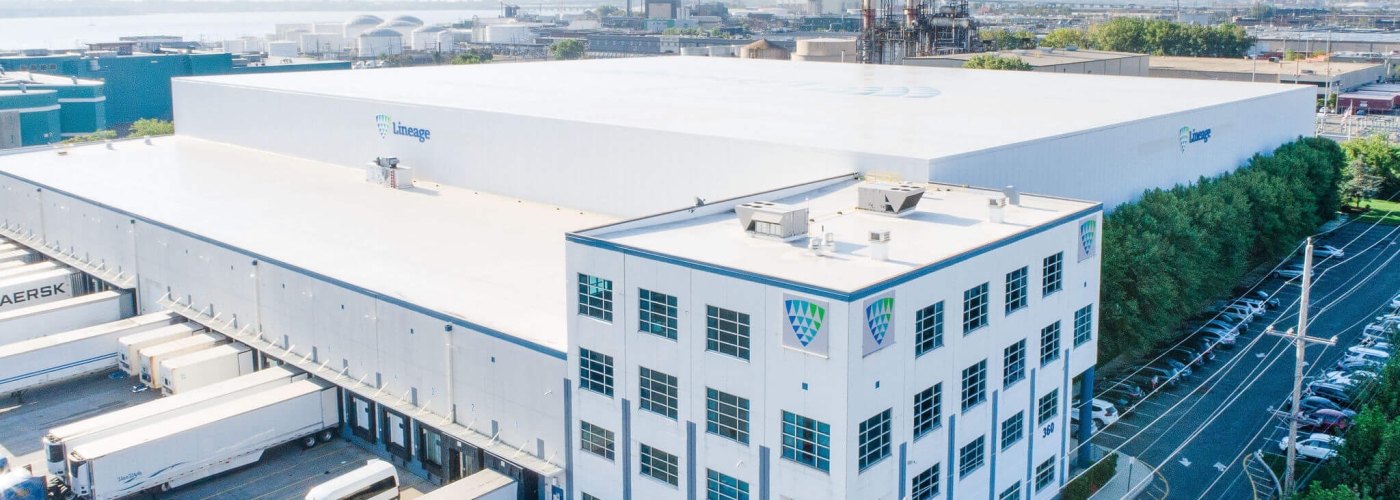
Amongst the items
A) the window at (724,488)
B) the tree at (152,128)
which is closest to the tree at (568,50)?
the tree at (152,128)

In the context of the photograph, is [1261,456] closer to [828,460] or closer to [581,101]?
[828,460]

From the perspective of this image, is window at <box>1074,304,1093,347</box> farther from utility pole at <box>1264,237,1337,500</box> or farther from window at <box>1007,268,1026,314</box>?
utility pole at <box>1264,237,1337,500</box>

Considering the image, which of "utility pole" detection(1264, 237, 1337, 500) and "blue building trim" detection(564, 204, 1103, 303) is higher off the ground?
"blue building trim" detection(564, 204, 1103, 303)

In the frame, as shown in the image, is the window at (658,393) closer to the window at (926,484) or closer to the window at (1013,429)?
the window at (926,484)

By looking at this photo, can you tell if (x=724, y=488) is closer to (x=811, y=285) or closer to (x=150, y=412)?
(x=811, y=285)

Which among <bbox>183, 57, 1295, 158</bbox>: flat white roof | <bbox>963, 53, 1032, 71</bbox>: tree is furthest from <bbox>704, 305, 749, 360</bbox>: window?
<bbox>963, 53, 1032, 71</bbox>: tree

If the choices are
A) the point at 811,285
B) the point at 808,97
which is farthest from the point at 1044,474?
the point at 808,97
